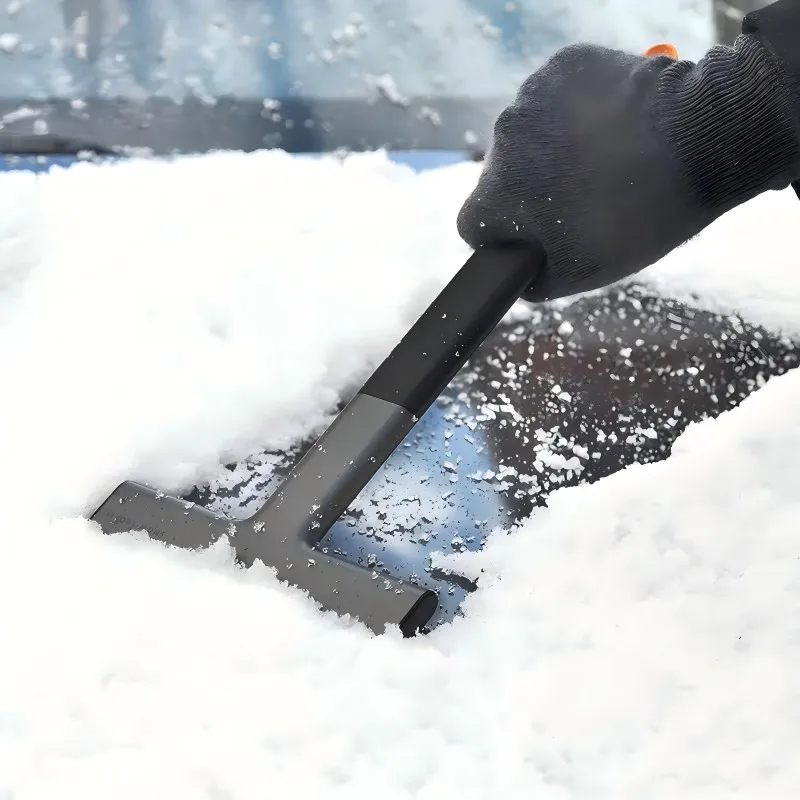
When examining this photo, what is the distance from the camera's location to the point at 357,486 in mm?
703

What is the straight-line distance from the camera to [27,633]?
602mm

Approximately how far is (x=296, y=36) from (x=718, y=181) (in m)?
0.86

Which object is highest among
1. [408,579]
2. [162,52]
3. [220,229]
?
[162,52]

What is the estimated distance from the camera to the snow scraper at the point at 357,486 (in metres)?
0.64

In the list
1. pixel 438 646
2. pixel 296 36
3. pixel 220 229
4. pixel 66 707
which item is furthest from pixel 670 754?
pixel 296 36

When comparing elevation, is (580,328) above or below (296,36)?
below

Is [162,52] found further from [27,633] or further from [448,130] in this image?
[27,633]

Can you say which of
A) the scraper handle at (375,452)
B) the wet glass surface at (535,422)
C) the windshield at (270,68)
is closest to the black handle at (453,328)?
the scraper handle at (375,452)

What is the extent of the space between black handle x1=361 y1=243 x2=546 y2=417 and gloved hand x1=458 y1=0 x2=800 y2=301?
1.1 inches

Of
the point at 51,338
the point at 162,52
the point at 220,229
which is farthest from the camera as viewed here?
the point at 162,52

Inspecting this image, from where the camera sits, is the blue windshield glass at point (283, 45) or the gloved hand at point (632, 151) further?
the blue windshield glass at point (283, 45)

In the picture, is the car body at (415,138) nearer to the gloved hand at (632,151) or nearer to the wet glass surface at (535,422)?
the wet glass surface at (535,422)

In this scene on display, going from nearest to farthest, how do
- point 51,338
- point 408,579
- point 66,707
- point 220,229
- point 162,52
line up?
1. point 66,707
2. point 408,579
3. point 51,338
4. point 220,229
5. point 162,52

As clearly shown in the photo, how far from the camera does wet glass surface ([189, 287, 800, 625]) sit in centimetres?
76
